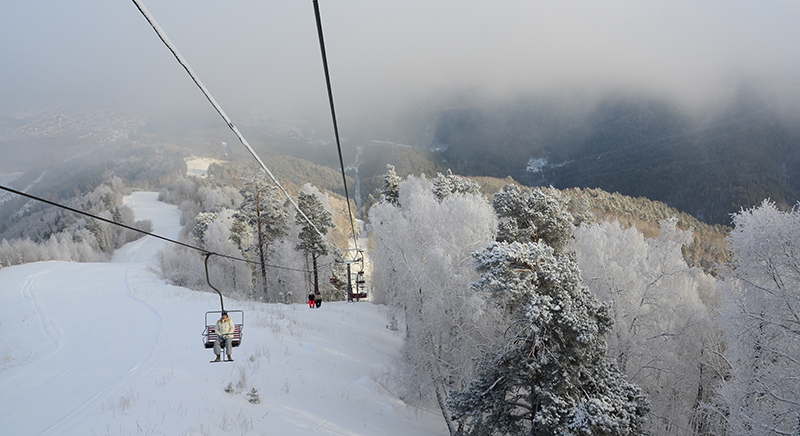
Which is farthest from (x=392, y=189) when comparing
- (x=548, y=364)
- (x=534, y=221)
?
(x=548, y=364)

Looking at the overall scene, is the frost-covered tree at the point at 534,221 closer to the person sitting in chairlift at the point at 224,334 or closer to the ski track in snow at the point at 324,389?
the ski track in snow at the point at 324,389

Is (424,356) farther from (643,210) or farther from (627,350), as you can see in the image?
(643,210)

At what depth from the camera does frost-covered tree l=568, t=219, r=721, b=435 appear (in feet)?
70.6

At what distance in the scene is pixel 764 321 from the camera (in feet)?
41.0

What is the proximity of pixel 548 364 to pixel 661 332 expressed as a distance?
15.8 m

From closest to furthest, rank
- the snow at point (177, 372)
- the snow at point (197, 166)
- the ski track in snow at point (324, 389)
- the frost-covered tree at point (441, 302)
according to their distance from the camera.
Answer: the snow at point (177, 372) < the ski track in snow at point (324, 389) < the frost-covered tree at point (441, 302) < the snow at point (197, 166)

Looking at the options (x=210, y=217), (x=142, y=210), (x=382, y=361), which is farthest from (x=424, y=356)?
(x=142, y=210)

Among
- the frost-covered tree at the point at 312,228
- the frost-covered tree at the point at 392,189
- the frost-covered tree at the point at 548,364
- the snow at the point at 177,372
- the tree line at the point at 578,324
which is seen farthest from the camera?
the frost-covered tree at the point at 392,189

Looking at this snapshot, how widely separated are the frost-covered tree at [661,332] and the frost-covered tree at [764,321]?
6.80 metres

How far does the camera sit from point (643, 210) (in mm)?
113375

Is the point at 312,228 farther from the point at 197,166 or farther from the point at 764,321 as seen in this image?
the point at 197,166

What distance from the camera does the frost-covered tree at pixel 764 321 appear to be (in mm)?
12328

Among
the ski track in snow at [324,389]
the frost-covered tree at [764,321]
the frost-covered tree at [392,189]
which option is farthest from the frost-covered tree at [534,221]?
the frost-covered tree at [392,189]

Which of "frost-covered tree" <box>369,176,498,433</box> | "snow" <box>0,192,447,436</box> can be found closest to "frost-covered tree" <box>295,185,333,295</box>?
"snow" <box>0,192,447,436</box>
